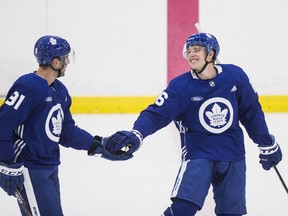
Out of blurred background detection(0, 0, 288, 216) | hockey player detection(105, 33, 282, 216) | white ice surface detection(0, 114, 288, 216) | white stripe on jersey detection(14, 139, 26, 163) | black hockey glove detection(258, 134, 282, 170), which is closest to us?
white stripe on jersey detection(14, 139, 26, 163)

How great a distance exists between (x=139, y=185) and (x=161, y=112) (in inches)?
57.8

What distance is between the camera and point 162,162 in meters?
4.69

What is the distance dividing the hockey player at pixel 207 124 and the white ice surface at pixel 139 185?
2.44 ft

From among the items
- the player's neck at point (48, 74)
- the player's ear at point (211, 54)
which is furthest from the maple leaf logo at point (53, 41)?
the player's ear at point (211, 54)

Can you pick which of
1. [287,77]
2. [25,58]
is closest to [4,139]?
[25,58]

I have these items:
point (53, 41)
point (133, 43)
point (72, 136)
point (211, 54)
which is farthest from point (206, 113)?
point (133, 43)

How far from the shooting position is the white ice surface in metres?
3.53

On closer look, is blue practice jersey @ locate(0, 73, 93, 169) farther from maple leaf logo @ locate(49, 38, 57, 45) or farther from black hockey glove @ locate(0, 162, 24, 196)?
maple leaf logo @ locate(49, 38, 57, 45)

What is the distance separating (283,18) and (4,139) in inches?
190

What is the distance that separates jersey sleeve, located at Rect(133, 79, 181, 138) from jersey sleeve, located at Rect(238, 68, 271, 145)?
314 millimetres

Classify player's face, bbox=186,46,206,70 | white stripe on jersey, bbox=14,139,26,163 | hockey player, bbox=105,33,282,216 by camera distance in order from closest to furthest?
white stripe on jersey, bbox=14,139,26,163, hockey player, bbox=105,33,282,216, player's face, bbox=186,46,206,70

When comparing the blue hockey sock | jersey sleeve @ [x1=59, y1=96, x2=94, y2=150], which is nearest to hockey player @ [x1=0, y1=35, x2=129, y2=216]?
jersey sleeve @ [x1=59, y1=96, x2=94, y2=150]

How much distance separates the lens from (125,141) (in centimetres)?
256

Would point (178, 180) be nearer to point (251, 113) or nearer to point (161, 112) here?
point (161, 112)
